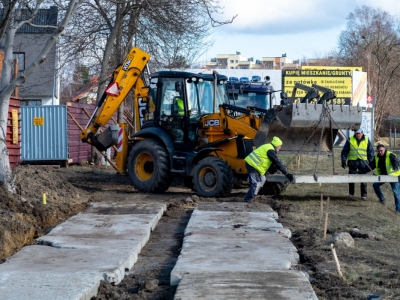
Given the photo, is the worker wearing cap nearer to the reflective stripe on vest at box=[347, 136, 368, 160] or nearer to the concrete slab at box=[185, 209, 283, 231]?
the concrete slab at box=[185, 209, 283, 231]

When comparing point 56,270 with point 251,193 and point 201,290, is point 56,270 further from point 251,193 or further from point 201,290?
point 251,193

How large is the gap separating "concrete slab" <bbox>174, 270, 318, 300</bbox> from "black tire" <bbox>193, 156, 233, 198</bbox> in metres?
7.91

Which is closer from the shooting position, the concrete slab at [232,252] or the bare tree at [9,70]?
the concrete slab at [232,252]

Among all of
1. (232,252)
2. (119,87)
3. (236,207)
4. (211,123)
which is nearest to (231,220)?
(236,207)

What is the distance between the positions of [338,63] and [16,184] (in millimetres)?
53974

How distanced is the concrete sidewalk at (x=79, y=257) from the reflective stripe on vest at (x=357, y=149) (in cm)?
598

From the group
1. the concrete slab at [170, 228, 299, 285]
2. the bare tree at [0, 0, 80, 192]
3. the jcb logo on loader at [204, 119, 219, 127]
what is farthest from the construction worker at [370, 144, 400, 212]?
the bare tree at [0, 0, 80, 192]

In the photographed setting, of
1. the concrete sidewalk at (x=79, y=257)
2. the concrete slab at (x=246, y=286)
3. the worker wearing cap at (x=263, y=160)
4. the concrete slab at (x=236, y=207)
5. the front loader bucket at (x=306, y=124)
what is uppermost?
the front loader bucket at (x=306, y=124)

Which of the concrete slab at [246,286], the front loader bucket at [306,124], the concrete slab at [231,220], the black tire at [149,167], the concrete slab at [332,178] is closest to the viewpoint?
the concrete slab at [246,286]

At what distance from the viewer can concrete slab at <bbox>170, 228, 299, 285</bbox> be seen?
806cm

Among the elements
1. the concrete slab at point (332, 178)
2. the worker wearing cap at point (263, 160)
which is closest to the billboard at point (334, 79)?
the concrete slab at point (332, 178)

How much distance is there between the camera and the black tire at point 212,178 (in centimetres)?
1562

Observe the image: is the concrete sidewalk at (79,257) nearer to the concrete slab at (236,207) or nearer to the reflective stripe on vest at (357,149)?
the concrete slab at (236,207)

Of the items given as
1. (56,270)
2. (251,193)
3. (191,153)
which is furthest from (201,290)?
(191,153)
